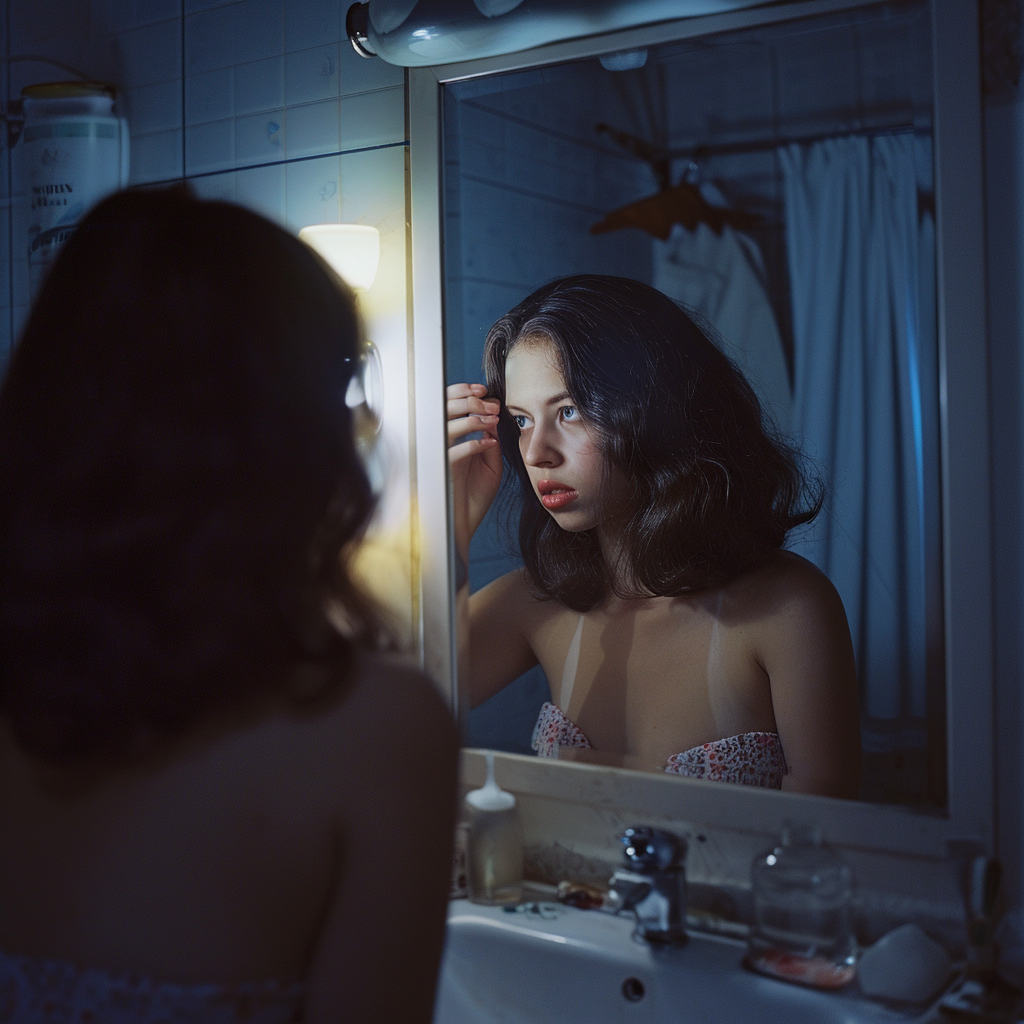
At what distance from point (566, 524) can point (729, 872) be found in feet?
1.24

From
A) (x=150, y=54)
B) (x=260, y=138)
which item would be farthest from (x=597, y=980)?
(x=150, y=54)

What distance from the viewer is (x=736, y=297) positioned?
941mm

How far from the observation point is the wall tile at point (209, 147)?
50.9 inches

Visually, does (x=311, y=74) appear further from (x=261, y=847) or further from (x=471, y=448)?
(x=261, y=847)

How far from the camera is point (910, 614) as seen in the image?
887 mm

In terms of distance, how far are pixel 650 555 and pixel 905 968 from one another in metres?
0.42

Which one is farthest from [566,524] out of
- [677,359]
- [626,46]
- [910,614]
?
[626,46]

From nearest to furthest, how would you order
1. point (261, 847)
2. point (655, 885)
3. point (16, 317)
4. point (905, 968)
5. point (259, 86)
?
point (261, 847) < point (905, 968) < point (655, 885) < point (259, 86) < point (16, 317)

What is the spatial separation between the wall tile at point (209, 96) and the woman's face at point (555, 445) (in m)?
0.55

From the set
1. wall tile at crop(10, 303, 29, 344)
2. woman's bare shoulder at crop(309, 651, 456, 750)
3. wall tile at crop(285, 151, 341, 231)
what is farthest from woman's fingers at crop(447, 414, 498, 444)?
wall tile at crop(10, 303, 29, 344)

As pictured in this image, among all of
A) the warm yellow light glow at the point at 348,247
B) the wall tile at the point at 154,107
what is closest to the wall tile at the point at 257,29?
the wall tile at the point at 154,107

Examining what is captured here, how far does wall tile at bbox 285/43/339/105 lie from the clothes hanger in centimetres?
39

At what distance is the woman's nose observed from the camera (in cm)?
105

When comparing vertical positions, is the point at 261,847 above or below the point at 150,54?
below
